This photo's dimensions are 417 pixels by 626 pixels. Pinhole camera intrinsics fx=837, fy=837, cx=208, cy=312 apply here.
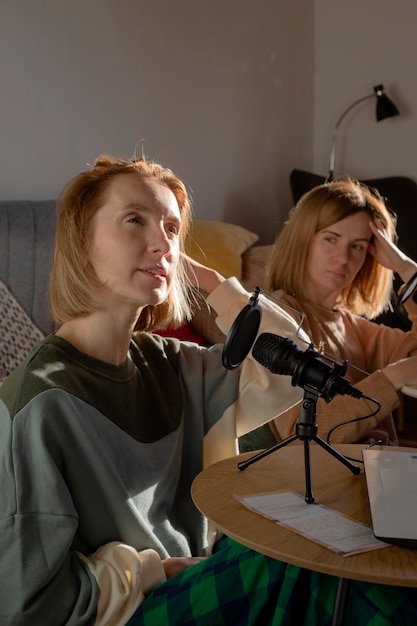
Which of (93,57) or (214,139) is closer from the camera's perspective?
(93,57)

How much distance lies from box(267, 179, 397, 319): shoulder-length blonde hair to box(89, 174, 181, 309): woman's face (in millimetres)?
821

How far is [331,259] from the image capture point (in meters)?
2.08

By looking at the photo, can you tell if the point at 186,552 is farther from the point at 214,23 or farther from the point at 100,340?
the point at 214,23

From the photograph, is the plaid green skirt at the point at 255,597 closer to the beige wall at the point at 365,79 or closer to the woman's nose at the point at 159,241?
the woman's nose at the point at 159,241

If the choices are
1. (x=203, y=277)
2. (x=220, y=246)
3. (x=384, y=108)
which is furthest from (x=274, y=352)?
(x=384, y=108)

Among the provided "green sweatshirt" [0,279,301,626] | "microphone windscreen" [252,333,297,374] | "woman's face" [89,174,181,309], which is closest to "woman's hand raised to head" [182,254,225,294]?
"green sweatshirt" [0,279,301,626]

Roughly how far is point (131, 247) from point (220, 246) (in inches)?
72.6

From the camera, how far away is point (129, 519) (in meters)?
1.20

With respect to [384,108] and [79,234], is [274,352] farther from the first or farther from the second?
[384,108]

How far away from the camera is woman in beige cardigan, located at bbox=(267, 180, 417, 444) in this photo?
207cm

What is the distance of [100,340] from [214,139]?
260 cm

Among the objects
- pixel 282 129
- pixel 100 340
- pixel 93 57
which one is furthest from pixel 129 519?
pixel 282 129

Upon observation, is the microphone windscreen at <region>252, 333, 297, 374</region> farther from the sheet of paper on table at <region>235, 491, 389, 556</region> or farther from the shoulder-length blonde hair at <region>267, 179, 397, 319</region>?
the shoulder-length blonde hair at <region>267, 179, 397, 319</region>

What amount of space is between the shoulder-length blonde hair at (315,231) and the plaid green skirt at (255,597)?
1076 mm
